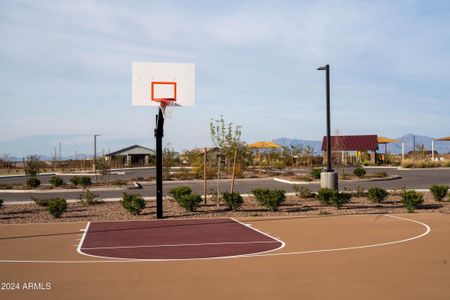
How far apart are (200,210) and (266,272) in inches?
414

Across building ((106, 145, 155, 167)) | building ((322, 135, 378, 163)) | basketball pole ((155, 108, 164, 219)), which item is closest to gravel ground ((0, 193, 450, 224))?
basketball pole ((155, 108, 164, 219))

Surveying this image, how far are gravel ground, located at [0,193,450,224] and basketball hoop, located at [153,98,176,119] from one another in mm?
3385

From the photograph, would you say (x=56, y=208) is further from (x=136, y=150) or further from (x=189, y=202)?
(x=136, y=150)

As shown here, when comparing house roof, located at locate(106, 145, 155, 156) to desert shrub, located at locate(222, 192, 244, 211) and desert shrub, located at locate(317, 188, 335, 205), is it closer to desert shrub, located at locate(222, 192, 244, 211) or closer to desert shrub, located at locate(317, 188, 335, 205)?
desert shrub, located at locate(317, 188, 335, 205)

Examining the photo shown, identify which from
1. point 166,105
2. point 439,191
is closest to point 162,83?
point 166,105

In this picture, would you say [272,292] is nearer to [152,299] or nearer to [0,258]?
[152,299]

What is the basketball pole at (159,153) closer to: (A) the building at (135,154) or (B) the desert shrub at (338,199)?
(B) the desert shrub at (338,199)

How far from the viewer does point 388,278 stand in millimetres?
7820

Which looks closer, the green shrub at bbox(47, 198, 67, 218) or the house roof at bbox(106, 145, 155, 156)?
the green shrub at bbox(47, 198, 67, 218)

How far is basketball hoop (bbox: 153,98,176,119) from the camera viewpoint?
16.9m

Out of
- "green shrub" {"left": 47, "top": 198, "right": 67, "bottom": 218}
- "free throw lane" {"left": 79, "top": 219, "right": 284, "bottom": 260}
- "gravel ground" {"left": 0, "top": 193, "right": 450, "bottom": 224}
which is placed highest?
"green shrub" {"left": 47, "top": 198, "right": 67, "bottom": 218}

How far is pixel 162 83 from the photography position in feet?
55.7

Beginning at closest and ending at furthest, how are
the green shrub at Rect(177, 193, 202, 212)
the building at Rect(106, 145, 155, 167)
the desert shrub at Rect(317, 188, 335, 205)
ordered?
1. the green shrub at Rect(177, 193, 202, 212)
2. the desert shrub at Rect(317, 188, 335, 205)
3. the building at Rect(106, 145, 155, 167)

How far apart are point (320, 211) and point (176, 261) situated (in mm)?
9767
